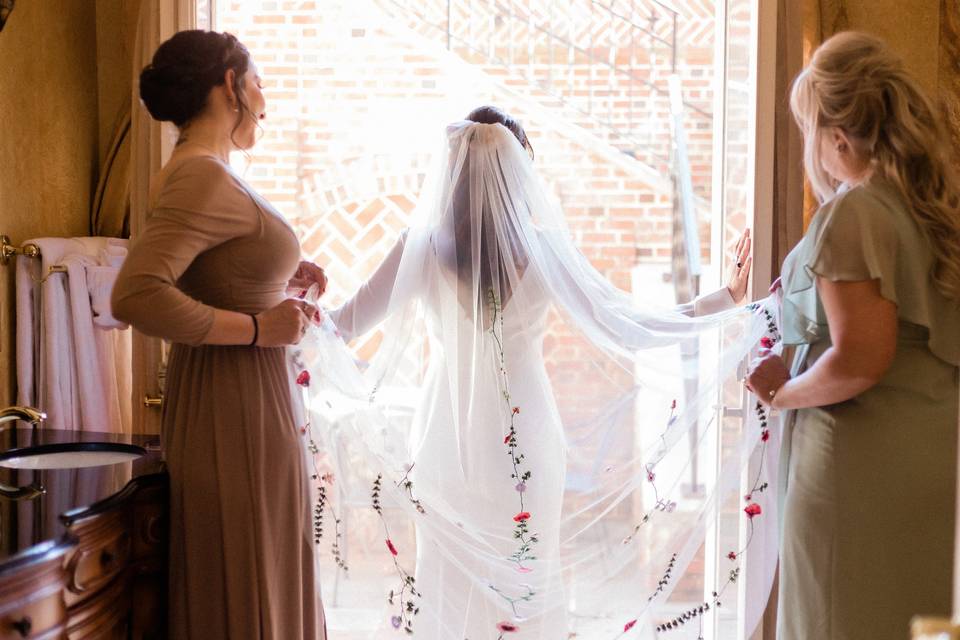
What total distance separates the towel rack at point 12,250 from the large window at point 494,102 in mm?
2048

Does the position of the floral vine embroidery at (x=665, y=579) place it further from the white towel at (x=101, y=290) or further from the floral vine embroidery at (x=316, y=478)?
the white towel at (x=101, y=290)

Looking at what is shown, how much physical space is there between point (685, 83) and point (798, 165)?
10.3 ft

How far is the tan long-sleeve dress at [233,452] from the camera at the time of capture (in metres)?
1.69

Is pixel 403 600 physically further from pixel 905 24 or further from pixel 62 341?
pixel 905 24

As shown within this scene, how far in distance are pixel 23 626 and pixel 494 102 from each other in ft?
13.6

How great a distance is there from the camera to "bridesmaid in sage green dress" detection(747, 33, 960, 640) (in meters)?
1.61

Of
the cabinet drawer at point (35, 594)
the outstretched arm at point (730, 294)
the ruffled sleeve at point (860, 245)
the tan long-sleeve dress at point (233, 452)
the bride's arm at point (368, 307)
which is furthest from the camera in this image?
the outstretched arm at point (730, 294)

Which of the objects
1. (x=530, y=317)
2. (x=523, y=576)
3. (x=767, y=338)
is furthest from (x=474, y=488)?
(x=767, y=338)

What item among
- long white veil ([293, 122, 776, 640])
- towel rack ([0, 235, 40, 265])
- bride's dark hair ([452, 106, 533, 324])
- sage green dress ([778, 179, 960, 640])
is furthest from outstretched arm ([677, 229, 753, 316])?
towel rack ([0, 235, 40, 265])

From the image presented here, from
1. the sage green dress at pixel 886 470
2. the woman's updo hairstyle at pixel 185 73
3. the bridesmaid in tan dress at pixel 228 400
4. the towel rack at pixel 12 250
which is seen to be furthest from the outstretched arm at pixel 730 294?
the towel rack at pixel 12 250

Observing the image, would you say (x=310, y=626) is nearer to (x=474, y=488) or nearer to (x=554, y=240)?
(x=474, y=488)

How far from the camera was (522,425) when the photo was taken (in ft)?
7.15

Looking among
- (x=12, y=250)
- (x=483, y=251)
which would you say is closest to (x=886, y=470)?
(x=483, y=251)

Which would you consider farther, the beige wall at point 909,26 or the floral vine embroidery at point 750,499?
the beige wall at point 909,26
